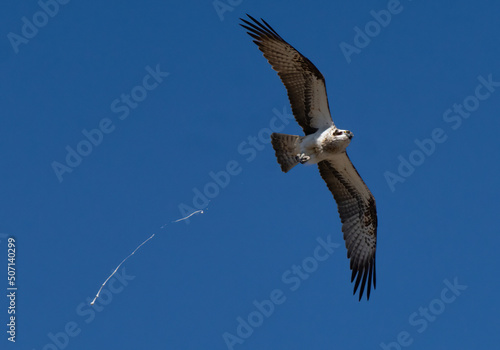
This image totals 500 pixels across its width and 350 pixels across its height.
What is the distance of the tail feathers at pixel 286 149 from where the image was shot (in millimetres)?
11398

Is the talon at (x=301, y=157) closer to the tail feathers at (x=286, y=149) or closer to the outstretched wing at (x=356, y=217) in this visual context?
the tail feathers at (x=286, y=149)

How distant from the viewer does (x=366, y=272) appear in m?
12.5

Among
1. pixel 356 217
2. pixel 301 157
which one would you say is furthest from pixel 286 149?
pixel 356 217

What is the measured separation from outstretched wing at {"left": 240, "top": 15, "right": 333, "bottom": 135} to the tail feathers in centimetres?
46

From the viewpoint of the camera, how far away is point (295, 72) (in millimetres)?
11164

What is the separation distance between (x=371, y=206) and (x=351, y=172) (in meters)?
0.82

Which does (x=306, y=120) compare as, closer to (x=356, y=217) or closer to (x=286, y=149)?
(x=286, y=149)

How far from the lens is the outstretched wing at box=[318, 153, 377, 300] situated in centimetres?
1230

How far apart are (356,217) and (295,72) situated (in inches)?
115

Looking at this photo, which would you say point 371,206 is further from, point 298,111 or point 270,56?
point 270,56

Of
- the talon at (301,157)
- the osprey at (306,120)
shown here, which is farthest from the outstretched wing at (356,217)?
the talon at (301,157)

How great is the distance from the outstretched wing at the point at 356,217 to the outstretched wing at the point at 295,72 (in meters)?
1.21

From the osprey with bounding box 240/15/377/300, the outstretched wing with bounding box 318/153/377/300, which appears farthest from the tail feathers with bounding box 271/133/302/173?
the outstretched wing with bounding box 318/153/377/300

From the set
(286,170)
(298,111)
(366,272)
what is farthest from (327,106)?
(366,272)
